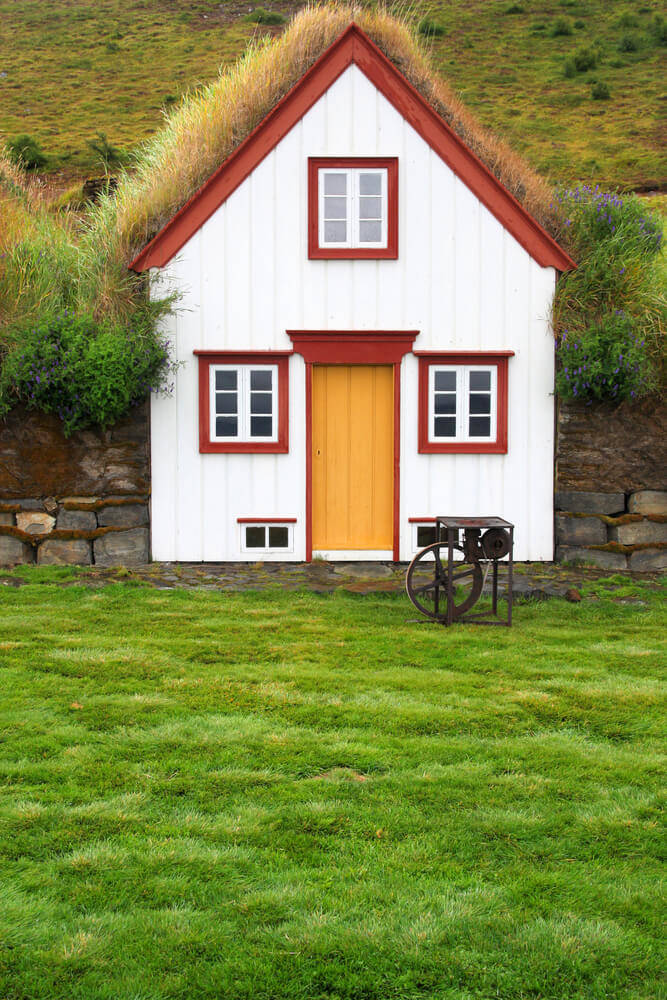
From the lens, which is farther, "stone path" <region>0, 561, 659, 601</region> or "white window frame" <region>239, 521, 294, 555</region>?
"white window frame" <region>239, 521, 294, 555</region>

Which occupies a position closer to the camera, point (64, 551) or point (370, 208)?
point (64, 551)

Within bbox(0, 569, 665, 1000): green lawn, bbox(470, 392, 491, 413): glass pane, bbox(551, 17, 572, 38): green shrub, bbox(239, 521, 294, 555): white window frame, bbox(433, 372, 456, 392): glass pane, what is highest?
bbox(551, 17, 572, 38): green shrub

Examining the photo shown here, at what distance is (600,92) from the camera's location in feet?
155

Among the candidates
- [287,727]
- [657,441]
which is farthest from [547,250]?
[287,727]

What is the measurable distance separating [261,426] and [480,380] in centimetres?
289

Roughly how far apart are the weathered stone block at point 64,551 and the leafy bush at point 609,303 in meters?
6.30

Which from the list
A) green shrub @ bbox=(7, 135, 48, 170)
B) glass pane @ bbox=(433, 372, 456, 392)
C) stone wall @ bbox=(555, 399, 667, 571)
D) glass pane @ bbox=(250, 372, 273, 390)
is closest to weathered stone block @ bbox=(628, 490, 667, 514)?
stone wall @ bbox=(555, 399, 667, 571)

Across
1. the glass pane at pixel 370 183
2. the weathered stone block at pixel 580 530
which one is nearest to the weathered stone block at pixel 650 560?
the weathered stone block at pixel 580 530

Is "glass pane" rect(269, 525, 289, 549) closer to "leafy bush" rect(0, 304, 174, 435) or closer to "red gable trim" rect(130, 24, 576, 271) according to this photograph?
"leafy bush" rect(0, 304, 174, 435)

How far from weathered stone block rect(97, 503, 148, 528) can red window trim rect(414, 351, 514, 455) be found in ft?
12.2

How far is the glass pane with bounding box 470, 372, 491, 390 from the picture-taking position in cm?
1252

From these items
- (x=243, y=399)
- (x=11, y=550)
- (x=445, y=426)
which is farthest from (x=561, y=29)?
(x=11, y=550)

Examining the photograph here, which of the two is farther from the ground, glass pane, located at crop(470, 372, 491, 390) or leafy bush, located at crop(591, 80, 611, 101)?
leafy bush, located at crop(591, 80, 611, 101)

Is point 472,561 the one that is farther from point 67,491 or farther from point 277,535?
point 67,491
